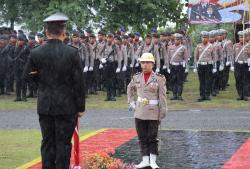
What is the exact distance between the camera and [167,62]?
2138cm

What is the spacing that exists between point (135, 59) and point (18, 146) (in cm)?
1083

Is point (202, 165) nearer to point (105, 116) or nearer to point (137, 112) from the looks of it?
point (137, 112)

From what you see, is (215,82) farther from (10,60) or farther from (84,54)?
(10,60)

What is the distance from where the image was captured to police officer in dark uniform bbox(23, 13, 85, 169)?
24.6 feet

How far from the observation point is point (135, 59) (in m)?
22.4

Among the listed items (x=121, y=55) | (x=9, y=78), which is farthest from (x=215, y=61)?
(x=9, y=78)

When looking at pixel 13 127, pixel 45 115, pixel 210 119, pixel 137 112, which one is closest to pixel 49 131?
pixel 45 115

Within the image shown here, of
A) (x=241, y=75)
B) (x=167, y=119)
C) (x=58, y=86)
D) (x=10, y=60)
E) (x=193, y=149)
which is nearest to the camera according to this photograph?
(x=58, y=86)

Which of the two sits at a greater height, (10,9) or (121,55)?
(10,9)

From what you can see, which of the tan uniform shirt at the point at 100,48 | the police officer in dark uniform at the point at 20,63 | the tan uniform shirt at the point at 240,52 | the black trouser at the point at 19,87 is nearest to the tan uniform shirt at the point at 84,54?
the tan uniform shirt at the point at 100,48

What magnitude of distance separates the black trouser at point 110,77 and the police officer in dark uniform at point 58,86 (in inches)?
521

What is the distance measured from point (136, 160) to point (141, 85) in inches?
49.8

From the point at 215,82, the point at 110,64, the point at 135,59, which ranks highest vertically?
the point at 135,59

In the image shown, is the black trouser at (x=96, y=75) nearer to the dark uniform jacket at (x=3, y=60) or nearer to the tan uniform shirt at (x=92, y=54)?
the tan uniform shirt at (x=92, y=54)
